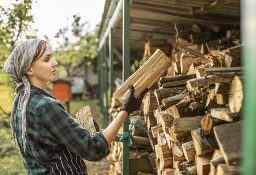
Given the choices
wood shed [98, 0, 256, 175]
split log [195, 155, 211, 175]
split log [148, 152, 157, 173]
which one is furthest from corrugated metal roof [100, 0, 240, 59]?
split log [195, 155, 211, 175]

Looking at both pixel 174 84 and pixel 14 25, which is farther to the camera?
pixel 14 25

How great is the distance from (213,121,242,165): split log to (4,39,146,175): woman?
2.58 feet

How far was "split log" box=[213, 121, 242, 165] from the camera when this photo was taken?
Result: 1976 millimetres

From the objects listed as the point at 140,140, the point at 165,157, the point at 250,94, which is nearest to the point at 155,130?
the point at 165,157

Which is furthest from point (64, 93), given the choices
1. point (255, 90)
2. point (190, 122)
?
point (255, 90)

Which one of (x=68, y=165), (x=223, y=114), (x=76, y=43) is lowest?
(x=68, y=165)

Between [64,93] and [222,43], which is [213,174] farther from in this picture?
[64,93]

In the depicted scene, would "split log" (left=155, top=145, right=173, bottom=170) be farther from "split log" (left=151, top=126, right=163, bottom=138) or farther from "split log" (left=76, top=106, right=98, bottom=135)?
"split log" (left=76, top=106, right=98, bottom=135)

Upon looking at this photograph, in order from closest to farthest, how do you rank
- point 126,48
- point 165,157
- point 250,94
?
point 250,94
point 165,157
point 126,48

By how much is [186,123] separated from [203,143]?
378mm

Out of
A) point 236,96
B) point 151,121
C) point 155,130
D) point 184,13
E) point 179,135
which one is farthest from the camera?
point 184,13

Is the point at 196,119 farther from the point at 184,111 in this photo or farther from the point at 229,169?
the point at 229,169

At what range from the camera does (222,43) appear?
4.41 meters

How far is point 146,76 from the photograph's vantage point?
320cm
